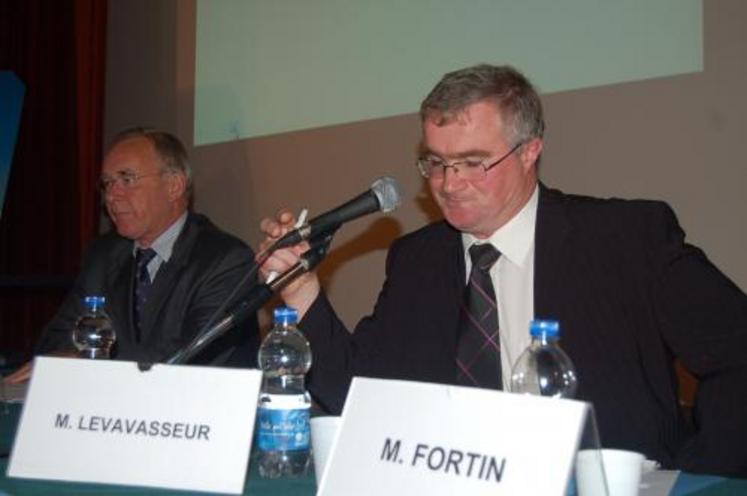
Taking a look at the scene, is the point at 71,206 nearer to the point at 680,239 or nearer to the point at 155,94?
the point at 155,94

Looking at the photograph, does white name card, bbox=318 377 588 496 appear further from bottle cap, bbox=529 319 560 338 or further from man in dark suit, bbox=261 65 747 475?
man in dark suit, bbox=261 65 747 475

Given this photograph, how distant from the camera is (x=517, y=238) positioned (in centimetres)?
212

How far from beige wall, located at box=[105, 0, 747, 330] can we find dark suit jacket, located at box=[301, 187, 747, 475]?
0.58m

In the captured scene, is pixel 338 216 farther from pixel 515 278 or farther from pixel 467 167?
pixel 515 278

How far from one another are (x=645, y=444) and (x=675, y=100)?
1.06 metres

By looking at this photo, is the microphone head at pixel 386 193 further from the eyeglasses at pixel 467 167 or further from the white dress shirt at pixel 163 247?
the white dress shirt at pixel 163 247

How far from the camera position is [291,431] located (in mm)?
1450

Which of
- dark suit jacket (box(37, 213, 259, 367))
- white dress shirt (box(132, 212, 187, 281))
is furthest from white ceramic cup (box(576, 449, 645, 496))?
white dress shirt (box(132, 212, 187, 281))

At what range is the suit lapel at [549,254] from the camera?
2.04 metres

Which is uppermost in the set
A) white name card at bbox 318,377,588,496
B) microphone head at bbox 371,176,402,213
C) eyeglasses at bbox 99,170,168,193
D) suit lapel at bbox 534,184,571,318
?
eyeglasses at bbox 99,170,168,193

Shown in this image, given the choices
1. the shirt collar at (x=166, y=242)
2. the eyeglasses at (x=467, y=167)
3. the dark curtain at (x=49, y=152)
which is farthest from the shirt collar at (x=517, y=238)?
the dark curtain at (x=49, y=152)

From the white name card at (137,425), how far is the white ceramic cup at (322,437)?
0.28 ft

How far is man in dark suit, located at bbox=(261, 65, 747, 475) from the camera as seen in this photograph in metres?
1.91

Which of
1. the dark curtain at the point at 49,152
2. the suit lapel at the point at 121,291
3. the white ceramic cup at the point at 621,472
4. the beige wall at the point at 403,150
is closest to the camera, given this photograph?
the white ceramic cup at the point at 621,472
